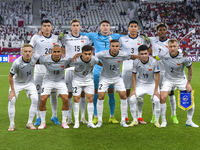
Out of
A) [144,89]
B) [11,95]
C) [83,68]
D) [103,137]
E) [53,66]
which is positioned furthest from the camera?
[144,89]

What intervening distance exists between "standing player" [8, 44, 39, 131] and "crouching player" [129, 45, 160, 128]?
210 cm

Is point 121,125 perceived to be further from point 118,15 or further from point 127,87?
point 118,15

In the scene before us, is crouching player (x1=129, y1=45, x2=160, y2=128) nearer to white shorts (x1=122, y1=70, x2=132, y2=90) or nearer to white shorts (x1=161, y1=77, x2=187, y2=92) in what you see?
white shorts (x1=161, y1=77, x2=187, y2=92)

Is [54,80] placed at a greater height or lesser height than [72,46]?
lesser

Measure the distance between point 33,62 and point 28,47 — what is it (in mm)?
326

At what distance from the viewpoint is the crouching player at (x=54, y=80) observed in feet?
20.7

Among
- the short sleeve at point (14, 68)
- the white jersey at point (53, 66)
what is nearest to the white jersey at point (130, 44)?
the white jersey at point (53, 66)

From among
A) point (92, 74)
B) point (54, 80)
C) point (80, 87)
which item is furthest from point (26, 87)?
point (92, 74)

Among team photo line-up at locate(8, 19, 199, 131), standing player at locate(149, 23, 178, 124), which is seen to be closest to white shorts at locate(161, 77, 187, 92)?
team photo line-up at locate(8, 19, 199, 131)

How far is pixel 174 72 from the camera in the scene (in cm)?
651

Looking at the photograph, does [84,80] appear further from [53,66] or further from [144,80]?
[144,80]

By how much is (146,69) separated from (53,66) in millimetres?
1987

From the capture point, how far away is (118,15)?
3719 centimetres

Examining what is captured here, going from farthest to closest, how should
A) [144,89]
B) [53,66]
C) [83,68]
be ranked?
[144,89] → [83,68] → [53,66]
